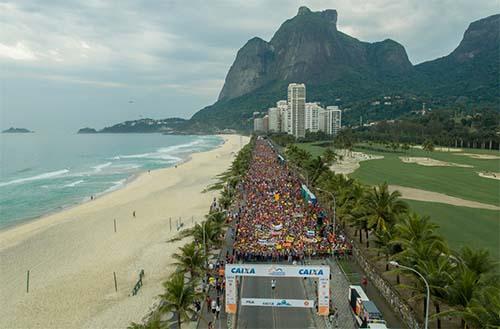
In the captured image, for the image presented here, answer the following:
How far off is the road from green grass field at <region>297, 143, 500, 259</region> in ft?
48.5

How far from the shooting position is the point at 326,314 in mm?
18984

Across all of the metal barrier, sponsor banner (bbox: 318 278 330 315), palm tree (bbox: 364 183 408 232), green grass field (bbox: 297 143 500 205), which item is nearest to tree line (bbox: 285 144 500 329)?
palm tree (bbox: 364 183 408 232)

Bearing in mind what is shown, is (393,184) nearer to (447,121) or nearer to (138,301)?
(138,301)

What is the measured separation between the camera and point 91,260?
106 ft

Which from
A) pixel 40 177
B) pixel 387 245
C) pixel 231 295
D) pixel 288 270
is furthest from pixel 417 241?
pixel 40 177

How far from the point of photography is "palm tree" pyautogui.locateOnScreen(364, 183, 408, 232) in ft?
88.6

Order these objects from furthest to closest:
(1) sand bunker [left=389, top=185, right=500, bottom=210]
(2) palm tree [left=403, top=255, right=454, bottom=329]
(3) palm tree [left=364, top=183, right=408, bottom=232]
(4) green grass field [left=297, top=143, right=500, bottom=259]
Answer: (1) sand bunker [left=389, top=185, right=500, bottom=210]
(4) green grass field [left=297, top=143, right=500, bottom=259]
(3) palm tree [left=364, top=183, right=408, bottom=232]
(2) palm tree [left=403, top=255, right=454, bottom=329]

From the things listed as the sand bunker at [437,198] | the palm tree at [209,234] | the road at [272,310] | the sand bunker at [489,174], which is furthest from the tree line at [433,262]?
the sand bunker at [489,174]

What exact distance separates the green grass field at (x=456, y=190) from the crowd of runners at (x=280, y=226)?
10.3 meters

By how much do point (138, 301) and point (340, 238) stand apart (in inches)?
638

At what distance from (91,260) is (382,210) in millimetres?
24029

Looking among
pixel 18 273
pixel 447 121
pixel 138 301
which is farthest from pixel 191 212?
pixel 447 121

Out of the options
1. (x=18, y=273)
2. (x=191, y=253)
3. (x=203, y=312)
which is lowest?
(x=18, y=273)

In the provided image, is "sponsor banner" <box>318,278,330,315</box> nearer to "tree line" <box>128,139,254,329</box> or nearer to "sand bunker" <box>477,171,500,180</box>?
"tree line" <box>128,139,254,329</box>
